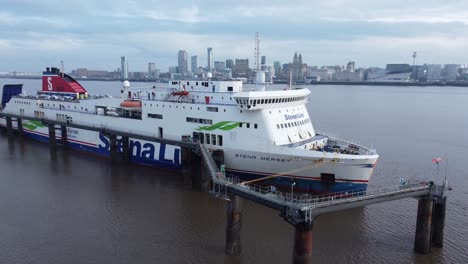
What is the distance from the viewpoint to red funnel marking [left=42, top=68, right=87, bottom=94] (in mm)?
35975

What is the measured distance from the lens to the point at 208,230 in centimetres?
1692

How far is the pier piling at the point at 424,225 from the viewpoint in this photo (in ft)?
47.8

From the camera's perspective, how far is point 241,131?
2112cm

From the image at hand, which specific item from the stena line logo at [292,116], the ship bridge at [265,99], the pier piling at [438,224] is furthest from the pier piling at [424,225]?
the ship bridge at [265,99]

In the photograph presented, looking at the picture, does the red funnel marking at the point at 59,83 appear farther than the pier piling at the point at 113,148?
Yes

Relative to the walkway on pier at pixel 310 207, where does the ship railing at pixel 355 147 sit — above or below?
above

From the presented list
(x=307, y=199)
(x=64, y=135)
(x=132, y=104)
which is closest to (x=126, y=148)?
(x=132, y=104)

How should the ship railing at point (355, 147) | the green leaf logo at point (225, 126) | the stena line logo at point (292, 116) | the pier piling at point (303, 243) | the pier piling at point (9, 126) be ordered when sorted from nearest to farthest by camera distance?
the pier piling at point (303, 243) → the ship railing at point (355, 147) → the green leaf logo at point (225, 126) → the stena line logo at point (292, 116) → the pier piling at point (9, 126)

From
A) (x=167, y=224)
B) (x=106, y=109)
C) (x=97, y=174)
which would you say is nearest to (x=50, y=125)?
(x=106, y=109)

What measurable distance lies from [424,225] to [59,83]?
34528 millimetres

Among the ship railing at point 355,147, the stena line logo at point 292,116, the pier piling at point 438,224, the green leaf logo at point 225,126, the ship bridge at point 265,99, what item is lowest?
the pier piling at point 438,224

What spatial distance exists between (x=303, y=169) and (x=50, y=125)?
24.2 m

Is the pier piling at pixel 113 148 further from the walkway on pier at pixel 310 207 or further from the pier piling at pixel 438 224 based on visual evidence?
the pier piling at pixel 438 224

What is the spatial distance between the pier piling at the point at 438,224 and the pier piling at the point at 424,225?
36 cm
